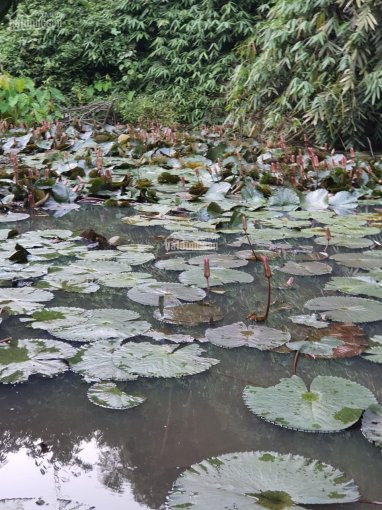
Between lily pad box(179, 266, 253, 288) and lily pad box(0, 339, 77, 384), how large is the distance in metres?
0.46

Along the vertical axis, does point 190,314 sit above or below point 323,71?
below

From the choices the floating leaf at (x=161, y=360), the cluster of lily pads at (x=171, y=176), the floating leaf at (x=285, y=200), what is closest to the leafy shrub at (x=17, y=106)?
the cluster of lily pads at (x=171, y=176)

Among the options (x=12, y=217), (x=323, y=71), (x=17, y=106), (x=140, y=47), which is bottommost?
(x=12, y=217)

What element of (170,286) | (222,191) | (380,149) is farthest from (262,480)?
(380,149)

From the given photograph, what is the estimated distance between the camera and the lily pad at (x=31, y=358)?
3.22 ft

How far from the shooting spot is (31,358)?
103cm

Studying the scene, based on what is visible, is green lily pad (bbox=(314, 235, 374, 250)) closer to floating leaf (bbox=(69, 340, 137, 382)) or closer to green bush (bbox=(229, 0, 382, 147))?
floating leaf (bbox=(69, 340, 137, 382))

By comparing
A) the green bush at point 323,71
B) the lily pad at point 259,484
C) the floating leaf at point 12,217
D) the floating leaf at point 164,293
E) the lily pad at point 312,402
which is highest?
the green bush at point 323,71

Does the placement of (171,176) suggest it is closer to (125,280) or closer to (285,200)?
(285,200)

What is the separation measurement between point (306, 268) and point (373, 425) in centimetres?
79

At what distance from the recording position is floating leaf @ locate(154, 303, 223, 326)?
1.22 metres

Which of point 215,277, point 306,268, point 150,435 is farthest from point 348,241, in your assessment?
point 150,435

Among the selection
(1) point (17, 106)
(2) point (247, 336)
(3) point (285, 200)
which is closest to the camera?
(2) point (247, 336)

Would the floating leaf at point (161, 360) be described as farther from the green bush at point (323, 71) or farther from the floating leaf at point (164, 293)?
the green bush at point (323, 71)
